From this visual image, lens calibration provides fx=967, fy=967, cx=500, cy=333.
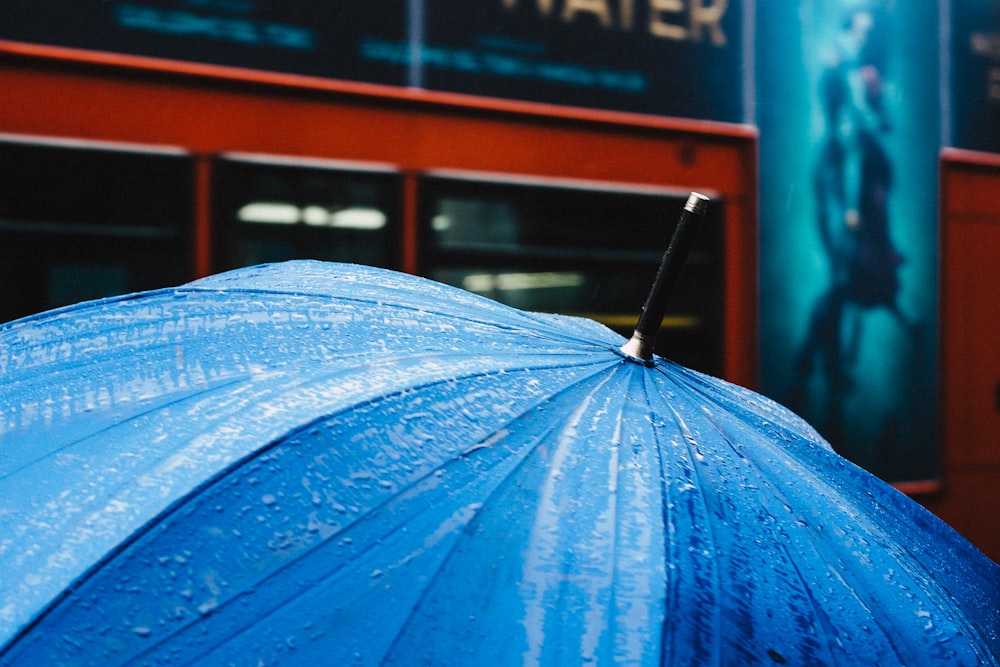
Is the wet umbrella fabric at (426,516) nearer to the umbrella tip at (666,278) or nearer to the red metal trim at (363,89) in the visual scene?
the umbrella tip at (666,278)

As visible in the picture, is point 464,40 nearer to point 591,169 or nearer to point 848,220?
point 591,169

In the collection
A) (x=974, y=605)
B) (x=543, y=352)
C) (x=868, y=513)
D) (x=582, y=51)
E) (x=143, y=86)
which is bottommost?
(x=974, y=605)

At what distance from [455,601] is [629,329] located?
3.58 m

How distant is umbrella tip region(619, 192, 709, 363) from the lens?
1189 mm

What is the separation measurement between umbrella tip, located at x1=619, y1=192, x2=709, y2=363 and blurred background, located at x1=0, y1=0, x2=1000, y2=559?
271cm

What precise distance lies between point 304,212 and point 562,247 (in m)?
1.12

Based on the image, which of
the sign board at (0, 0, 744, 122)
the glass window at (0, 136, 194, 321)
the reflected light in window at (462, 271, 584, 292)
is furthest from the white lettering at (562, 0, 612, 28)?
the glass window at (0, 136, 194, 321)

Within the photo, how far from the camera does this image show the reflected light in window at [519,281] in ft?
13.3

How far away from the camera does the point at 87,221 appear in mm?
3457

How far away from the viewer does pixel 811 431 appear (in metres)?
1.57

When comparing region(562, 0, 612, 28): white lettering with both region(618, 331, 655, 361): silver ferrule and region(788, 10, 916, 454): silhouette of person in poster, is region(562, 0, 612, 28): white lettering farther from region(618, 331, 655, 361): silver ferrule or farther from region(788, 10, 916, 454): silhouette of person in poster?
region(618, 331, 655, 361): silver ferrule

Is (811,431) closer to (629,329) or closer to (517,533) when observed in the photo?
(517,533)

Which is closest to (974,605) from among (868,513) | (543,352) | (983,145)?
(868,513)

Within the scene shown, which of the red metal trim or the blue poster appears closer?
the red metal trim
